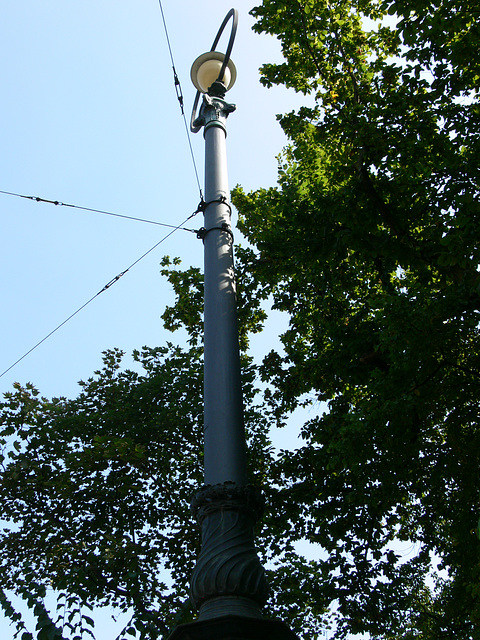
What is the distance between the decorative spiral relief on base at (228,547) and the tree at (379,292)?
14.3 ft

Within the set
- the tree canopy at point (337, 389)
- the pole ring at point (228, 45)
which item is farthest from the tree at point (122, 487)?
the pole ring at point (228, 45)

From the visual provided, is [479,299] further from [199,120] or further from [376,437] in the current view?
[199,120]

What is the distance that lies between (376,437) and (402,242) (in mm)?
2762

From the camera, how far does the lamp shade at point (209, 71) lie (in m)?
6.04

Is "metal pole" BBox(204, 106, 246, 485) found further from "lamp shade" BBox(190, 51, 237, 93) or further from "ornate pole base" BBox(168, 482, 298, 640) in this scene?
"lamp shade" BBox(190, 51, 237, 93)

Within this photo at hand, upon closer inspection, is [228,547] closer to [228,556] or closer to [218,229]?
[228,556]

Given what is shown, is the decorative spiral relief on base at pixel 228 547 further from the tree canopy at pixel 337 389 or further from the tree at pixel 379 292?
the tree at pixel 379 292

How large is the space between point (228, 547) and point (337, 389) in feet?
27.5

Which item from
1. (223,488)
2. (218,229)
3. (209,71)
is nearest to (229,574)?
(223,488)

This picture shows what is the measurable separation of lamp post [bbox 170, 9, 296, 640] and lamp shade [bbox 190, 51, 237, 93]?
1.33 meters

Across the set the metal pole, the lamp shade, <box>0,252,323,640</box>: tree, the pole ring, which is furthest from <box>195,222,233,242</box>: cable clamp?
<box>0,252,323,640</box>: tree

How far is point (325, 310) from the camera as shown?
1151cm

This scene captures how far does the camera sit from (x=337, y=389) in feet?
37.1

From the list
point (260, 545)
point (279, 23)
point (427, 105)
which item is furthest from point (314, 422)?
point (279, 23)
